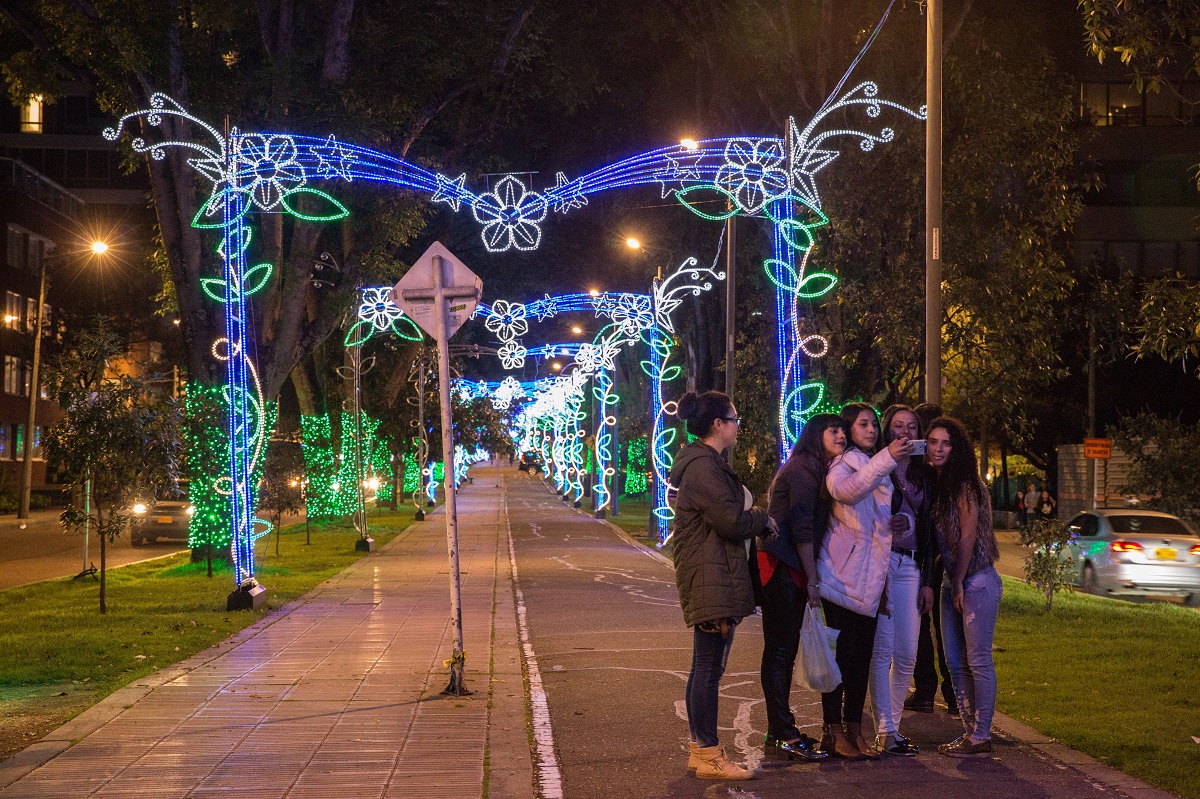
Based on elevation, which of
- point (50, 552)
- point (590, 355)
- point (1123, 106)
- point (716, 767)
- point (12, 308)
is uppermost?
point (1123, 106)

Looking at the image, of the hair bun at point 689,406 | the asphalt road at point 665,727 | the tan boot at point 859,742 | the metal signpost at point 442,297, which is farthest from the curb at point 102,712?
the tan boot at point 859,742

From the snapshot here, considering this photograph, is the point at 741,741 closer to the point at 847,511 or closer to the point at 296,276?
the point at 847,511

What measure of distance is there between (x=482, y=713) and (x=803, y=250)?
32.6 feet

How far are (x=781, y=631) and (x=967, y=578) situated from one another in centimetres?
115

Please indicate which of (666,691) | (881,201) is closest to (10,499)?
(881,201)

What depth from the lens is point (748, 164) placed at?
1622 centimetres

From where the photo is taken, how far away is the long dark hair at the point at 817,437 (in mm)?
7402

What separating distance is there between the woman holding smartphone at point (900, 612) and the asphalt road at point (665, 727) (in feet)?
0.88

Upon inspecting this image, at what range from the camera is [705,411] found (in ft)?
23.2

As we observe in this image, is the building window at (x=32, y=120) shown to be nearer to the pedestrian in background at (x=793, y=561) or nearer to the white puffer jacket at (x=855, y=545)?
the pedestrian in background at (x=793, y=561)

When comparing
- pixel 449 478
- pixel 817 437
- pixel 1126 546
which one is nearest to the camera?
pixel 817 437

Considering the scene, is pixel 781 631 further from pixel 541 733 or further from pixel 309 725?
pixel 309 725

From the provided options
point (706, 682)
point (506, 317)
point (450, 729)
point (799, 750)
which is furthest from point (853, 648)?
point (506, 317)

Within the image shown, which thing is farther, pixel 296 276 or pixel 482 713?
pixel 296 276
